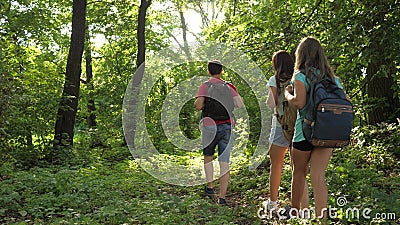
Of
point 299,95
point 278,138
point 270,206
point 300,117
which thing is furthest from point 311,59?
point 270,206

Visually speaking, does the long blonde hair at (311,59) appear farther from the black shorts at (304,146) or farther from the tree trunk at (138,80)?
the tree trunk at (138,80)

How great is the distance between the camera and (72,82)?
12.0 metres

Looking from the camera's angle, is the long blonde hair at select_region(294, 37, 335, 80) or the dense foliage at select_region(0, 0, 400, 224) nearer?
the long blonde hair at select_region(294, 37, 335, 80)

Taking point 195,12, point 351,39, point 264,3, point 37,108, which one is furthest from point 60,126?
point 195,12

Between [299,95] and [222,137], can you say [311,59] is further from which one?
[222,137]

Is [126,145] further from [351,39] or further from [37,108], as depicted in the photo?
[351,39]

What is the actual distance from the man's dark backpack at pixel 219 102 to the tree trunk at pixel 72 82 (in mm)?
5873

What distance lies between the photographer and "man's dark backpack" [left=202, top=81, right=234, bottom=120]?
6.78 m

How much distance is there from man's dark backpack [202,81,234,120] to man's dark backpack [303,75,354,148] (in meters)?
2.49

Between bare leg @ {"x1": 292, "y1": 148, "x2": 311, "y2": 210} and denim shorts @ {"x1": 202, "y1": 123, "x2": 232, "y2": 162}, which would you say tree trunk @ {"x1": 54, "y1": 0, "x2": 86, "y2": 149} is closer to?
denim shorts @ {"x1": 202, "y1": 123, "x2": 232, "y2": 162}

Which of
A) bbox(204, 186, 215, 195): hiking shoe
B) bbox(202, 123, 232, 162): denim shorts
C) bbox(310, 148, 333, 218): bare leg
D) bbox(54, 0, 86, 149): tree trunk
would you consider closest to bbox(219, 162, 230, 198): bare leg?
bbox(202, 123, 232, 162): denim shorts

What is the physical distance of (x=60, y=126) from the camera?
11.8 meters

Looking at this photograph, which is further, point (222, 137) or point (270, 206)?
point (222, 137)

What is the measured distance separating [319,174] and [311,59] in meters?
1.13
